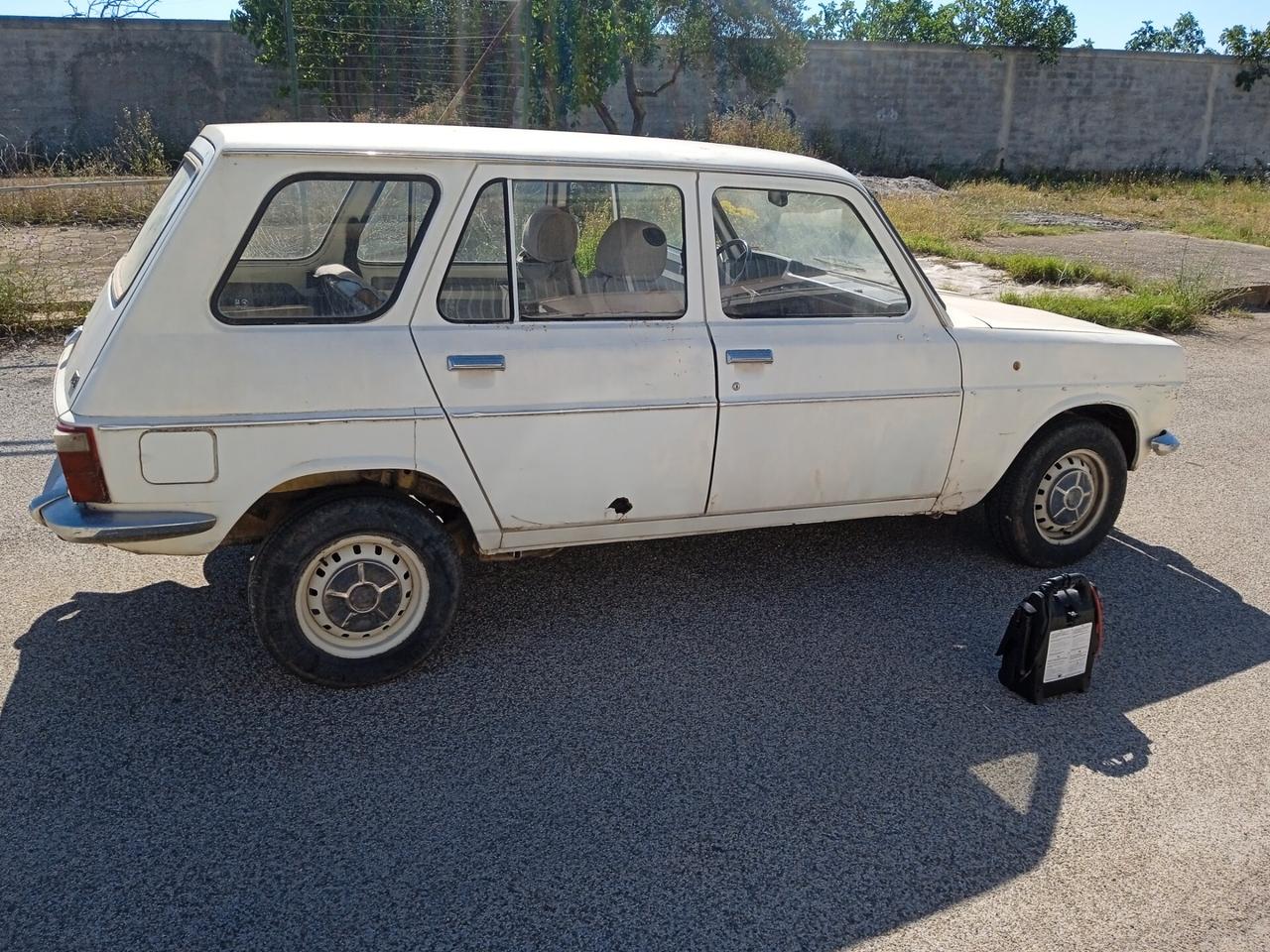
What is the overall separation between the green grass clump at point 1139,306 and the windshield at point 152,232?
8.13m

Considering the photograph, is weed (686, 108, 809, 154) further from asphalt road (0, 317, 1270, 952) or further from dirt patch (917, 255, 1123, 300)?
Result: asphalt road (0, 317, 1270, 952)

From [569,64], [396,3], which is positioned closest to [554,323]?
[396,3]

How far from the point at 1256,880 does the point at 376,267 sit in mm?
3444

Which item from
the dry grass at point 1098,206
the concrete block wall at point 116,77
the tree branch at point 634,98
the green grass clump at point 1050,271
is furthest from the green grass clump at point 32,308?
the tree branch at point 634,98

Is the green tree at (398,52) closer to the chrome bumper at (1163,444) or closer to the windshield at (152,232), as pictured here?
the windshield at (152,232)

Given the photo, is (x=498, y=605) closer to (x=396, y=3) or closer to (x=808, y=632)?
(x=808, y=632)

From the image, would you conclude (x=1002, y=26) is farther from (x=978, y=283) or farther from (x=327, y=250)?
(x=327, y=250)

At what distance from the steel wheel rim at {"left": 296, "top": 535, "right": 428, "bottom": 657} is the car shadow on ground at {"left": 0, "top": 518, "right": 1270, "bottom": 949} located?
20cm

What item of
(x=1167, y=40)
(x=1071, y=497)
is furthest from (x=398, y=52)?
(x=1167, y=40)

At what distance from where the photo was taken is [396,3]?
38.9ft

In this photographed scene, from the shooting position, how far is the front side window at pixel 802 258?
4418 millimetres

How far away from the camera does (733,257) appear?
442 centimetres

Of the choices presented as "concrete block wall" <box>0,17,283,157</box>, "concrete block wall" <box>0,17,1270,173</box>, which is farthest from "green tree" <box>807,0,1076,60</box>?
"concrete block wall" <box>0,17,283,157</box>

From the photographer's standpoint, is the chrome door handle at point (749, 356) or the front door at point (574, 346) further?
the chrome door handle at point (749, 356)
